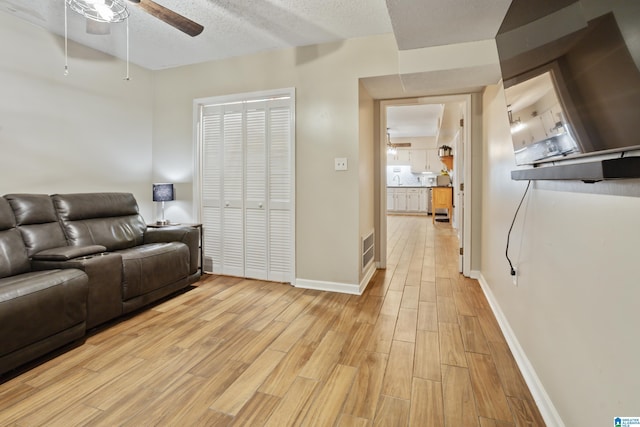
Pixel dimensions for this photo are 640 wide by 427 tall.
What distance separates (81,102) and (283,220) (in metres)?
2.43

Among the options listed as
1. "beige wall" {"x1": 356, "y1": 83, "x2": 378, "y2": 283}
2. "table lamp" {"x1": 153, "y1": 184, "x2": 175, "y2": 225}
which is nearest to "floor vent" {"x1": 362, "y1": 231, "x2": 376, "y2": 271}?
"beige wall" {"x1": 356, "y1": 83, "x2": 378, "y2": 283}

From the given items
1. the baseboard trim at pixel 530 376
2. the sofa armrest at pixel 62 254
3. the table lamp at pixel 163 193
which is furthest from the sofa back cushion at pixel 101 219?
the baseboard trim at pixel 530 376

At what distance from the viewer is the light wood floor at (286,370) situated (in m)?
1.50

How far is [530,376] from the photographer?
66.7 inches

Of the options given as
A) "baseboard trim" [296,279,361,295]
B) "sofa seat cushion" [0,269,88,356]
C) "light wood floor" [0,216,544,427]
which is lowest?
"light wood floor" [0,216,544,427]

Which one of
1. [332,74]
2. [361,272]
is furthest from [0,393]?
[332,74]

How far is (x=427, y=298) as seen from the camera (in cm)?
303

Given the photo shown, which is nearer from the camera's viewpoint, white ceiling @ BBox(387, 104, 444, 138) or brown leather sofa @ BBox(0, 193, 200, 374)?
brown leather sofa @ BBox(0, 193, 200, 374)

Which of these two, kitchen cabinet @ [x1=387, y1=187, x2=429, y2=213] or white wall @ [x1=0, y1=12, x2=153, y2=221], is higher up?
white wall @ [x1=0, y1=12, x2=153, y2=221]

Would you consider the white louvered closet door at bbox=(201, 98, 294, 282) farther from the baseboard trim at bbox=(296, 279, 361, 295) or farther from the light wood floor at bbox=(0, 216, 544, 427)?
the light wood floor at bbox=(0, 216, 544, 427)

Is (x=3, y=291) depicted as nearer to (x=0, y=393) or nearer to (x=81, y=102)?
(x=0, y=393)

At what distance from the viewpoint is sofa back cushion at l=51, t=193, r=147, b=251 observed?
2824mm

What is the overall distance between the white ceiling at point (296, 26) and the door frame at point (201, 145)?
Result: 0.46 metres

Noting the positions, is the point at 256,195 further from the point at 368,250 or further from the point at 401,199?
the point at 401,199
